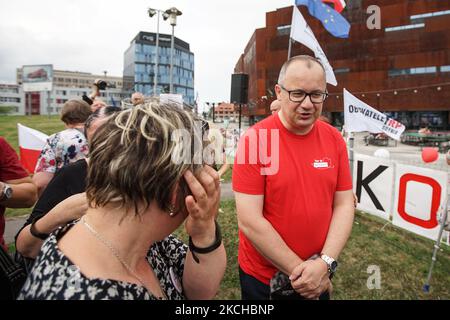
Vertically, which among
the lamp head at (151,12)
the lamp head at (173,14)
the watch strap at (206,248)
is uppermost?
the lamp head at (151,12)

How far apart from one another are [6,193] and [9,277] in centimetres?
58

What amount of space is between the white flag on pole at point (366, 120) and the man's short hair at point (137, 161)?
171 inches

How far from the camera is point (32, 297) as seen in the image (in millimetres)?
817

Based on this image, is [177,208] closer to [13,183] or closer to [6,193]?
[6,193]

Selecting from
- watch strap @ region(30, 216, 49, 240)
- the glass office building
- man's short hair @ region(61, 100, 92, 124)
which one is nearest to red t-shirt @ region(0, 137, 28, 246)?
watch strap @ region(30, 216, 49, 240)

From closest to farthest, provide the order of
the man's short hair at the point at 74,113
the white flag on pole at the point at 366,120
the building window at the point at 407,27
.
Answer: the man's short hair at the point at 74,113 → the white flag on pole at the point at 366,120 → the building window at the point at 407,27

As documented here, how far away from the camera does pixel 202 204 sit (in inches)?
41.1

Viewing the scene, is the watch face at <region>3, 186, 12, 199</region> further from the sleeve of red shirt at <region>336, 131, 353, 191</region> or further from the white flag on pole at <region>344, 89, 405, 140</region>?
the white flag on pole at <region>344, 89, 405, 140</region>

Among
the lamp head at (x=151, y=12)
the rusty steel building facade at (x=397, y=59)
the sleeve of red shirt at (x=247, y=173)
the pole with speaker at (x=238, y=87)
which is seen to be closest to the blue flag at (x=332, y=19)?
the pole with speaker at (x=238, y=87)

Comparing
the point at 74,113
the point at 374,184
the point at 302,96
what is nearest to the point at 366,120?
the point at 374,184

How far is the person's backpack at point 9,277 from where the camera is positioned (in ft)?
5.00

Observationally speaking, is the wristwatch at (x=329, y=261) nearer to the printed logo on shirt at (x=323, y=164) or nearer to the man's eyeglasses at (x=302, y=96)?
the printed logo on shirt at (x=323, y=164)

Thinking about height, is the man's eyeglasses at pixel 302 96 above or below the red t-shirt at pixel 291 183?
above
